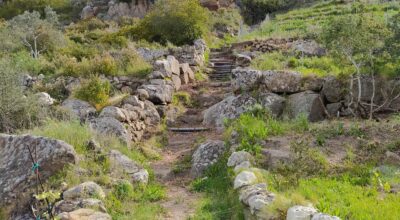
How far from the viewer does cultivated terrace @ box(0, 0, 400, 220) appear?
6520 millimetres

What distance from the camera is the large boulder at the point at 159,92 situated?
12.8 meters

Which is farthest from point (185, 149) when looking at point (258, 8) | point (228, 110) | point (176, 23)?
point (258, 8)

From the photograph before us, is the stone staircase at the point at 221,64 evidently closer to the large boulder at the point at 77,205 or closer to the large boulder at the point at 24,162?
the large boulder at the point at 24,162

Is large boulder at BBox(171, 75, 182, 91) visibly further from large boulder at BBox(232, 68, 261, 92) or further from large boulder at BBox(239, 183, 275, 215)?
large boulder at BBox(239, 183, 275, 215)

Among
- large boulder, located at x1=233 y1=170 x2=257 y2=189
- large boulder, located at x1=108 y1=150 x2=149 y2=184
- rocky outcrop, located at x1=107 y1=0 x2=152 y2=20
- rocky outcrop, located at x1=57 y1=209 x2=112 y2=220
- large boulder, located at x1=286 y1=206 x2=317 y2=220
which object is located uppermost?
rocky outcrop, located at x1=107 y1=0 x2=152 y2=20

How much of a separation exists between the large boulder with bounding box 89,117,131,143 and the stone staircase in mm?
6615

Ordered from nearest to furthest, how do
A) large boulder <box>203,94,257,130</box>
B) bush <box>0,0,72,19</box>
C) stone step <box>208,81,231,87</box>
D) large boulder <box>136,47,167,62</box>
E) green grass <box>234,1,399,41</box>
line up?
large boulder <box>203,94,257,130</box> < stone step <box>208,81,231,87</box> < large boulder <box>136,47,167,62</box> < green grass <box>234,1,399,41</box> < bush <box>0,0,72,19</box>

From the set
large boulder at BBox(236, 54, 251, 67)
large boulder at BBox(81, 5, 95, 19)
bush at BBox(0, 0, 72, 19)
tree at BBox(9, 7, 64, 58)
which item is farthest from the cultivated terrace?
bush at BBox(0, 0, 72, 19)

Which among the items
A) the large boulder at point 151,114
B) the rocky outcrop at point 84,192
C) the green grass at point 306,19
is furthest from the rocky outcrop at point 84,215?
the green grass at point 306,19

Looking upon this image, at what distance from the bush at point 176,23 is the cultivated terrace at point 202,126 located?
0.19 ft

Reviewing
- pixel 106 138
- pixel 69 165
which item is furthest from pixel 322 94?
pixel 69 165

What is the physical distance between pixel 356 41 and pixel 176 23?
985 cm

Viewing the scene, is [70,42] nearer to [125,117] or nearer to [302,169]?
[125,117]

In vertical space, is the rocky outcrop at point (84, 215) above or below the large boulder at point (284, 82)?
below
